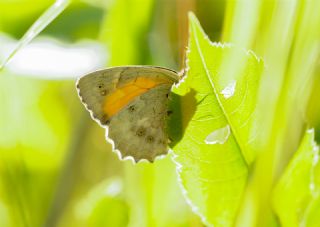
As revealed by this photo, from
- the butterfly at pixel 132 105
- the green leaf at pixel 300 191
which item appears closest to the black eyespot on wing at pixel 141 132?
the butterfly at pixel 132 105

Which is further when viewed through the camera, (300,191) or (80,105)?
(80,105)

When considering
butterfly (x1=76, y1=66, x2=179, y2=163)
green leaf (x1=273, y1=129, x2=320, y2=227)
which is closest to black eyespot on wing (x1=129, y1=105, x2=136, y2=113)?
butterfly (x1=76, y1=66, x2=179, y2=163)

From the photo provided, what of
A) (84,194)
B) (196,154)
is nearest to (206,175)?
(196,154)

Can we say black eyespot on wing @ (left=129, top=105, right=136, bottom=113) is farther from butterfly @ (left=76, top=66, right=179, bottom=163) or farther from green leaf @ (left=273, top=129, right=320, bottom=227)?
green leaf @ (left=273, top=129, right=320, bottom=227)

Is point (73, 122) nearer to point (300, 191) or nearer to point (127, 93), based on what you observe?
point (127, 93)

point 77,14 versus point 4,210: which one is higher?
point 77,14

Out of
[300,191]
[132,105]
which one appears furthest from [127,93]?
[300,191]

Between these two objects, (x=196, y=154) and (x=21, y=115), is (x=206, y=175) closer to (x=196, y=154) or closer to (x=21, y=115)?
(x=196, y=154)
